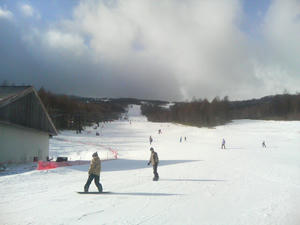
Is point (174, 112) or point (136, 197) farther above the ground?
point (174, 112)

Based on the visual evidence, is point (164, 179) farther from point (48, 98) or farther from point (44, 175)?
point (48, 98)

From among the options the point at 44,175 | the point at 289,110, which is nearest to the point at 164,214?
the point at 44,175

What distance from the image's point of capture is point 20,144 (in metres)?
21.1

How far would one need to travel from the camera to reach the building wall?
61.2ft

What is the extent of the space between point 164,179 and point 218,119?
296ft

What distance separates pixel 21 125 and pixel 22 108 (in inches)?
58.5

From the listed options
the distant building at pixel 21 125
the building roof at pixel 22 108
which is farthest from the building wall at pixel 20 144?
the building roof at pixel 22 108

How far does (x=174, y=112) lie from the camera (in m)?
142

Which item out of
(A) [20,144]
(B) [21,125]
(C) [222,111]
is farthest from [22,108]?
(C) [222,111]

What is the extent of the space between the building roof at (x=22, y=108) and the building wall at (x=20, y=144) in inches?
25.5

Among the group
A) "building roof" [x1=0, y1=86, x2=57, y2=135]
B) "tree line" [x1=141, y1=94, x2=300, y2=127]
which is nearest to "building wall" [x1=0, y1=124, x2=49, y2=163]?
"building roof" [x1=0, y1=86, x2=57, y2=135]

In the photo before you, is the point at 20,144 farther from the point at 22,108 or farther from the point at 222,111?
the point at 222,111

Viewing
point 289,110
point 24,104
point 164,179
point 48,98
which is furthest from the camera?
point 289,110

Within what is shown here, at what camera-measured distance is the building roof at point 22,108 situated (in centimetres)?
1847
